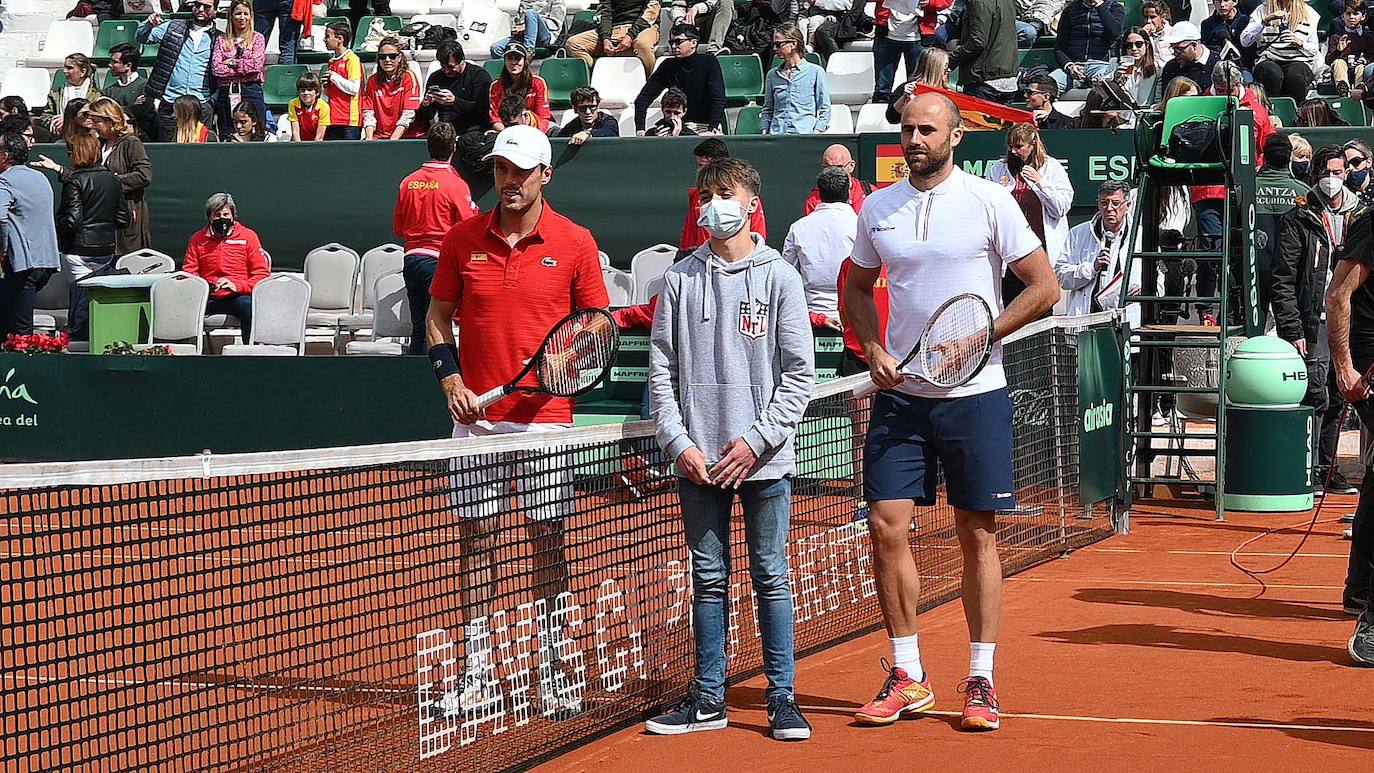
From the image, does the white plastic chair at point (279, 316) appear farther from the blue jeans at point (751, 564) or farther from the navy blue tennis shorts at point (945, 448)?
the navy blue tennis shorts at point (945, 448)

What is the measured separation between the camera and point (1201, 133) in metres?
10.8

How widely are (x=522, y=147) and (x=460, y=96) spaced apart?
11.0 metres

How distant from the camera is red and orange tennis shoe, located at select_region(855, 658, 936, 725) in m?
5.72

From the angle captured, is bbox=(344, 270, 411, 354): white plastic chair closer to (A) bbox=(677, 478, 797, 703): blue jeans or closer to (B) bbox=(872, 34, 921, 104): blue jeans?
(B) bbox=(872, 34, 921, 104): blue jeans

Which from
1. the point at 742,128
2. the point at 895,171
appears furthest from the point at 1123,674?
the point at 742,128

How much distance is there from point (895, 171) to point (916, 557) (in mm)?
5337

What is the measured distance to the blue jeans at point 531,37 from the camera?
19875mm

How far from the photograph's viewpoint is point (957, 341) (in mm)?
5395

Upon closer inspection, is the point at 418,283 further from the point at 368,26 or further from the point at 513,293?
the point at 368,26

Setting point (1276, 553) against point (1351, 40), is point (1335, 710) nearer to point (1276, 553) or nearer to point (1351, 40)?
point (1276, 553)

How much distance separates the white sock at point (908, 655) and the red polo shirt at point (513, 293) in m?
1.37

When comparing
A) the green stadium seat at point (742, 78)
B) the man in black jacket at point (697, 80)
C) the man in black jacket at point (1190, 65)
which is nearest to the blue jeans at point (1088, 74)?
the man in black jacket at point (1190, 65)

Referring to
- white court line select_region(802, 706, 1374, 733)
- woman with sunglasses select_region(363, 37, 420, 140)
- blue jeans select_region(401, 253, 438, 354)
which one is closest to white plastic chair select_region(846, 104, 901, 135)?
woman with sunglasses select_region(363, 37, 420, 140)

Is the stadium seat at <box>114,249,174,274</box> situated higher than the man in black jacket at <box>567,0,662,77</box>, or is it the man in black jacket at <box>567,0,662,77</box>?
the man in black jacket at <box>567,0,662,77</box>
